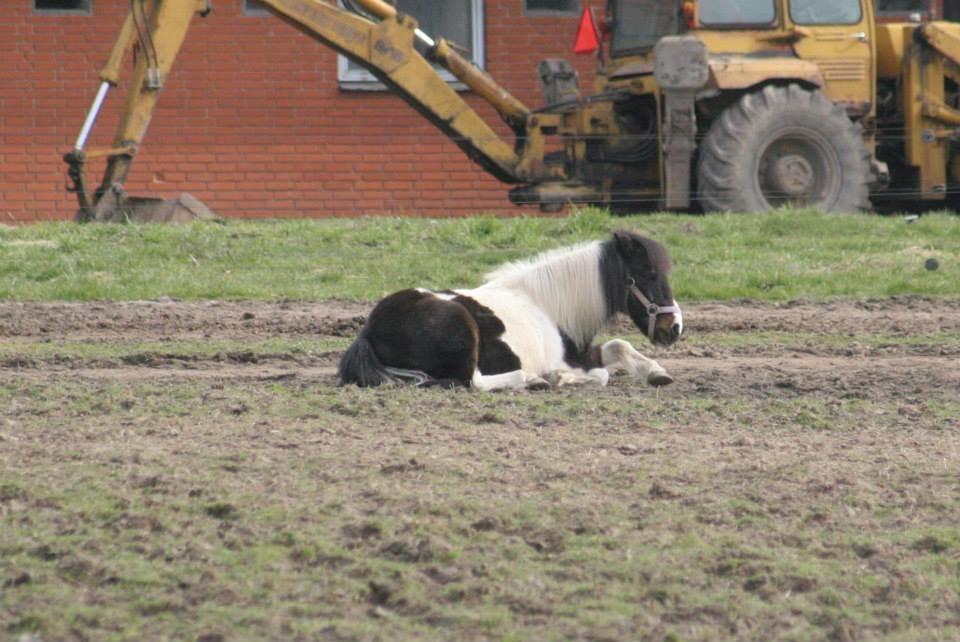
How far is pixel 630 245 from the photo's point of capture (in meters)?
9.45

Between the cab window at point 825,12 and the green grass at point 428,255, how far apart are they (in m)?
2.78

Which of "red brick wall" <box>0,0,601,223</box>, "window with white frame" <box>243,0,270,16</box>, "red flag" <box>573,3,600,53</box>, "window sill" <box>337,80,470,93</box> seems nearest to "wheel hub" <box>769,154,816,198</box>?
"red flag" <box>573,3,600,53</box>

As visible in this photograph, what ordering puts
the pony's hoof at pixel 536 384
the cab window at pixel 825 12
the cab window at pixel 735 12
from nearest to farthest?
the pony's hoof at pixel 536 384 < the cab window at pixel 735 12 < the cab window at pixel 825 12

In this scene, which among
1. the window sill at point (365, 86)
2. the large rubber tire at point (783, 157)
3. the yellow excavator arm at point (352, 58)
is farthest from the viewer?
the window sill at point (365, 86)

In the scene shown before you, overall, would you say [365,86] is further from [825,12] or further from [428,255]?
[428,255]

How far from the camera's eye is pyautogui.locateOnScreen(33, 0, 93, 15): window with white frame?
2039cm

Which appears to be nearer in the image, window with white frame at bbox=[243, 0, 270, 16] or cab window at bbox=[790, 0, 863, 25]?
cab window at bbox=[790, 0, 863, 25]

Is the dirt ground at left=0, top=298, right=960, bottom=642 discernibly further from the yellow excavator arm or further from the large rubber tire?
the yellow excavator arm

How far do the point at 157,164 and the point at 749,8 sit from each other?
7.47 m

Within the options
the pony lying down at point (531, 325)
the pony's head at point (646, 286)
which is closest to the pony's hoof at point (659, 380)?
the pony lying down at point (531, 325)

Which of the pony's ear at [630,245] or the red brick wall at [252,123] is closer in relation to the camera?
the pony's ear at [630,245]

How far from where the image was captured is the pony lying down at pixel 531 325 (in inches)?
352

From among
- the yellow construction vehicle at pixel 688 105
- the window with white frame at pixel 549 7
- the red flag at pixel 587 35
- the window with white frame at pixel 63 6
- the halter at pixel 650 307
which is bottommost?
the halter at pixel 650 307

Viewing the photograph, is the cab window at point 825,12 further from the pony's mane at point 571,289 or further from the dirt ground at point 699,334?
the pony's mane at point 571,289
